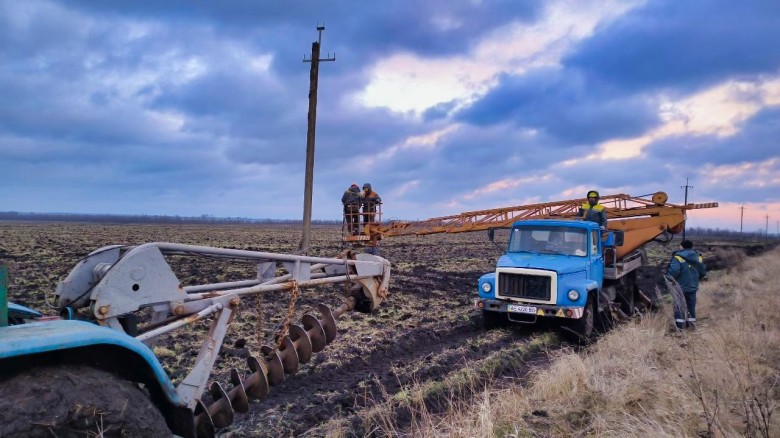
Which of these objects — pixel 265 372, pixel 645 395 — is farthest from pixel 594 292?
→ pixel 265 372

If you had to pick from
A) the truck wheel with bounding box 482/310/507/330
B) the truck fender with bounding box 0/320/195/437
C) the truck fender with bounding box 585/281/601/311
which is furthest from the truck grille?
the truck fender with bounding box 0/320/195/437

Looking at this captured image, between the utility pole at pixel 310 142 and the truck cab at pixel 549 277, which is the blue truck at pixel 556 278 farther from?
the utility pole at pixel 310 142

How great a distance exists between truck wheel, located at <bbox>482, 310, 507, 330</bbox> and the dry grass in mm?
2493

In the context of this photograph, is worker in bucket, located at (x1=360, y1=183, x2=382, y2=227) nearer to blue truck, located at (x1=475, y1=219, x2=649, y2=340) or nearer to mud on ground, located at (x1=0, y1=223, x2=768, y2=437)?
mud on ground, located at (x1=0, y1=223, x2=768, y2=437)

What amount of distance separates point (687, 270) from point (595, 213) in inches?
90.8

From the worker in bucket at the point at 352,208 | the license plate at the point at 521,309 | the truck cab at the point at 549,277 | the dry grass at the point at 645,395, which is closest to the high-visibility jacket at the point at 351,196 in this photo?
the worker in bucket at the point at 352,208

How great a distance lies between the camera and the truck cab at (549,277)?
10.7 m

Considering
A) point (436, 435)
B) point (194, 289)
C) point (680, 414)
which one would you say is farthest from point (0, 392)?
point (680, 414)

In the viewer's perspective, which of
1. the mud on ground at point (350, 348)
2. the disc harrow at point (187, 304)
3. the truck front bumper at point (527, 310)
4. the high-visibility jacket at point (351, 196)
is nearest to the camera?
the disc harrow at point (187, 304)

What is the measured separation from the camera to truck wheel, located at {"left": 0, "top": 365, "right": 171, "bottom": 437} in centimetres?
292

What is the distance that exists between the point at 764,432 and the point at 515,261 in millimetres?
6913

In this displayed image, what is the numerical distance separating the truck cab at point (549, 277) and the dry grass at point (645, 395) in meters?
1.29

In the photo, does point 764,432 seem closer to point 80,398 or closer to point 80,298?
point 80,398

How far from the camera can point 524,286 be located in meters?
11.0
